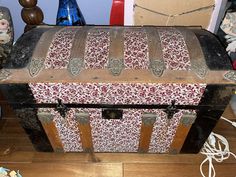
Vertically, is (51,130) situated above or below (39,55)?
below

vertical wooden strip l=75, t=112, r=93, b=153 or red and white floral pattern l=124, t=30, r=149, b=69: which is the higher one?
red and white floral pattern l=124, t=30, r=149, b=69

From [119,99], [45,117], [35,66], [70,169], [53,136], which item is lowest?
[70,169]

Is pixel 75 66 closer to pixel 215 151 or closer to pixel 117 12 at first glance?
pixel 117 12

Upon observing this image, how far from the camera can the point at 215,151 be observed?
130 cm

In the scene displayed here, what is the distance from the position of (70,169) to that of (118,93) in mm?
521

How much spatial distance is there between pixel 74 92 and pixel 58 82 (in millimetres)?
74

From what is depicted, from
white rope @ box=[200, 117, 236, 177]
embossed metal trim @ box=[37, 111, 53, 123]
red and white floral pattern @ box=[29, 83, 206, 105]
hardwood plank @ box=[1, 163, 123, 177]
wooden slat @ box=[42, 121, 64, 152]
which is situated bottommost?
hardwood plank @ box=[1, 163, 123, 177]

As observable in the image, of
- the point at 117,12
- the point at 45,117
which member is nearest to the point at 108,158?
the point at 45,117

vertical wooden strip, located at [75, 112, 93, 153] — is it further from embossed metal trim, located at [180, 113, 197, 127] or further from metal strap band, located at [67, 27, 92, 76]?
embossed metal trim, located at [180, 113, 197, 127]

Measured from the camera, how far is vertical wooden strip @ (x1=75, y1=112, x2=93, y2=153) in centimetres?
104

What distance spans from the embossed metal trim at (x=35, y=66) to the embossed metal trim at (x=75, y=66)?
0.11m

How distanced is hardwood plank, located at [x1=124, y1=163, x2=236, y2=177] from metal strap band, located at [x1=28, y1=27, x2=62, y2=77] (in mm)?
645

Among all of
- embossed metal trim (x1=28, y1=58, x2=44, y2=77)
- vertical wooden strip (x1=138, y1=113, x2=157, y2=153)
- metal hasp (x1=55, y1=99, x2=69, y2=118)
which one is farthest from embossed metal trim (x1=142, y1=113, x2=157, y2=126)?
embossed metal trim (x1=28, y1=58, x2=44, y2=77)

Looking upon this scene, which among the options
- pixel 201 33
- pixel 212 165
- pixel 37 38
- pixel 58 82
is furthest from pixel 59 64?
pixel 212 165
